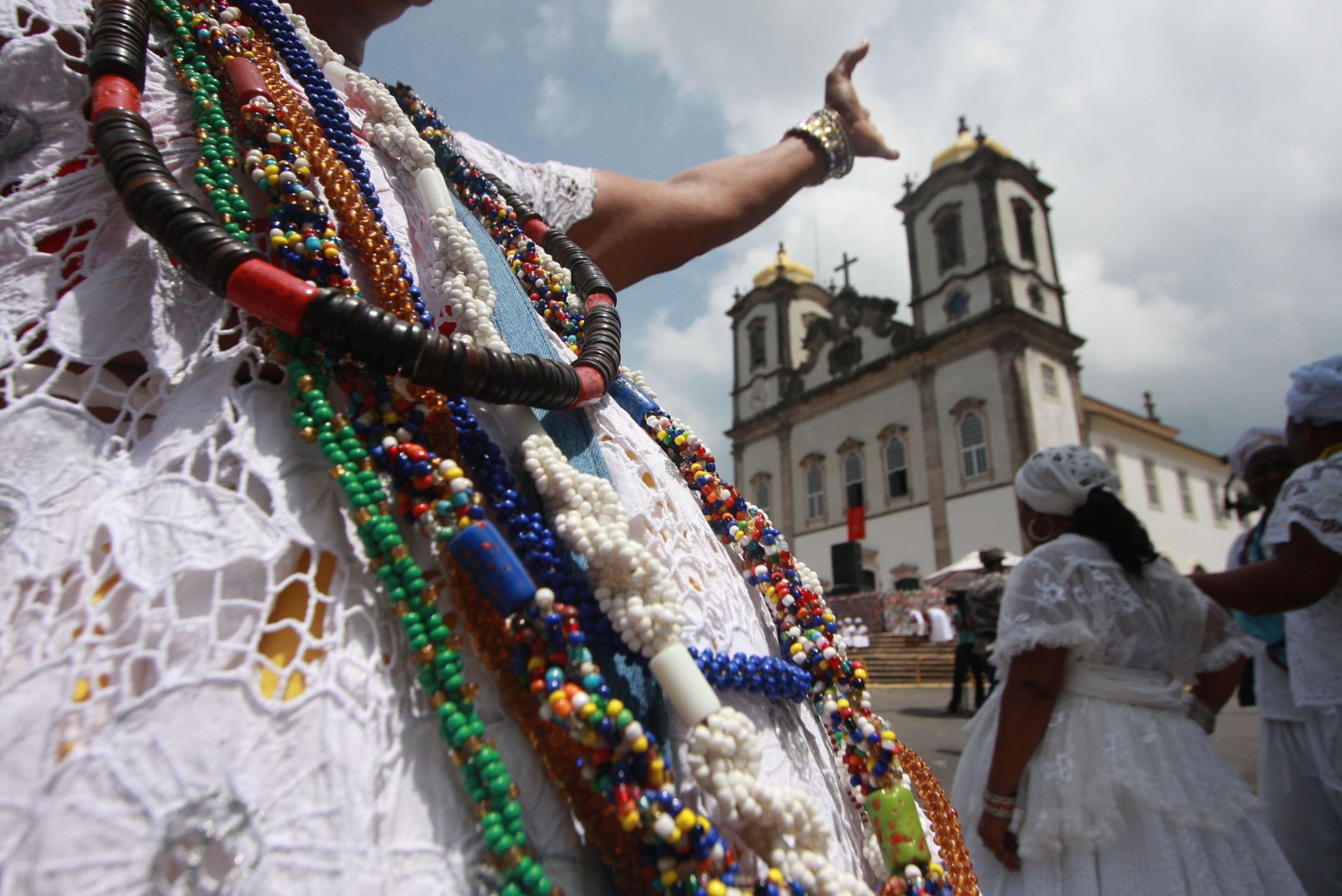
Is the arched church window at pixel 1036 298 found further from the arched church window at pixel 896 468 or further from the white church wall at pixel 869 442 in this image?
the arched church window at pixel 896 468

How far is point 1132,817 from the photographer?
1.97m

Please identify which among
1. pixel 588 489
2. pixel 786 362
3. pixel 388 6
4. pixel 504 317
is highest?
pixel 786 362

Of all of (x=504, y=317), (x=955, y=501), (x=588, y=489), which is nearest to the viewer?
(x=588, y=489)

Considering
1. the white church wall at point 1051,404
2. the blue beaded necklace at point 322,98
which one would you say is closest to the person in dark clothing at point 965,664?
the blue beaded necklace at point 322,98

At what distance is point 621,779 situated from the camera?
55cm

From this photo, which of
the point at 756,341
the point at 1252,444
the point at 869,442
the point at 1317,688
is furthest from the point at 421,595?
the point at 756,341

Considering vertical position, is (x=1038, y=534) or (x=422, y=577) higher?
(x=1038, y=534)

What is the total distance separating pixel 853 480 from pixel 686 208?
22.2 m

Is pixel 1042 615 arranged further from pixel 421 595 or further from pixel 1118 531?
pixel 421 595

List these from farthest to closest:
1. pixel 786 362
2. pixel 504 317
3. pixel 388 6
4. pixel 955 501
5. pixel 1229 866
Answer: pixel 786 362 < pixel 955 501 < pixel 1229 866 < pixel 388 6 < pixel 504 317

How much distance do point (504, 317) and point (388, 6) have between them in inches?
24.7

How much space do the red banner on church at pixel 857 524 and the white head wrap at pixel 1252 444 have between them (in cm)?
1871

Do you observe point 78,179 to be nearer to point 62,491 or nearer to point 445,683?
point 62,491

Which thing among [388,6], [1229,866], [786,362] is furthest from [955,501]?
[388,6]
